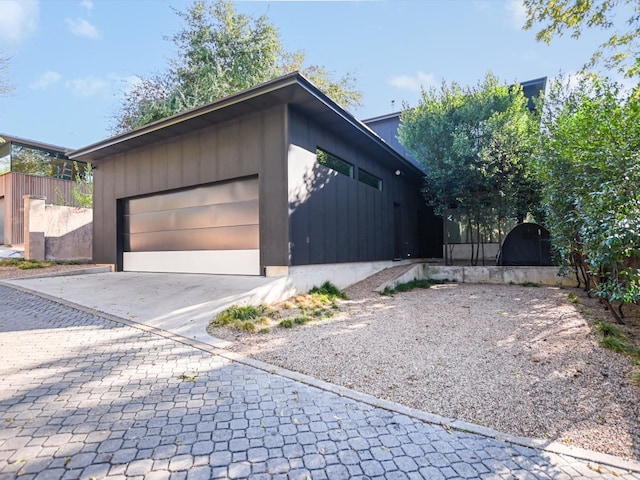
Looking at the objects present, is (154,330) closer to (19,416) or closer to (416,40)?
(19,416)

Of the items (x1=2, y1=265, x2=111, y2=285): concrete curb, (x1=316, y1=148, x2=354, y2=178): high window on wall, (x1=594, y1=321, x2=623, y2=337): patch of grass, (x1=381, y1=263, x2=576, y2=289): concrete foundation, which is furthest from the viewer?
(x1=381, y1=263, x2=576, y2=289): concrete foundation

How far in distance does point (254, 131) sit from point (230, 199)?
1.68 metres

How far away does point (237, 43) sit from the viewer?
1373 centimetres

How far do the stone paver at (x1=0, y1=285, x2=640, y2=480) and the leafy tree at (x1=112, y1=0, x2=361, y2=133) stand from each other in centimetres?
1252

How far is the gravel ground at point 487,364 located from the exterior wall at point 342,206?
2.11 metres

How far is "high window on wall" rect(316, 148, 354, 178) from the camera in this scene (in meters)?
7.92

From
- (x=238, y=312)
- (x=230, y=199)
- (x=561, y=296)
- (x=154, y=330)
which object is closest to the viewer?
(x=154, y=330)

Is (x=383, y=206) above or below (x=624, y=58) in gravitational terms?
below

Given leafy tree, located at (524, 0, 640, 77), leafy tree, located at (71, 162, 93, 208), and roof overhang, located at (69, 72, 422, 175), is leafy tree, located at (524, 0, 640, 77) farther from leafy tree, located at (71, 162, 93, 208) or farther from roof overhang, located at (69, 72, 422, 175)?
leafy tree, located at (71, 162, 93, 208)

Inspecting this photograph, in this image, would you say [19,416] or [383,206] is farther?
[383,206]

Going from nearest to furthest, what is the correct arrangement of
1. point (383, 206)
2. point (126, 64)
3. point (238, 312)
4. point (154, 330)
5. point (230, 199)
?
point (154, 330) → point (238, 312) → point (230, 199) → point (383, 206) → point (126, 64)

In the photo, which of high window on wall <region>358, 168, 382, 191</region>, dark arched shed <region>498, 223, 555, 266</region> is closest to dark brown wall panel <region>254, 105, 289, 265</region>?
high window on wall <region>358, 168, 382, 191</region>

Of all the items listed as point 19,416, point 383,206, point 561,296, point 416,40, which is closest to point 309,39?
point 416,40

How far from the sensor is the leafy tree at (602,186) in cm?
328
